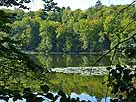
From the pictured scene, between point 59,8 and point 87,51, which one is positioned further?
point 87,51

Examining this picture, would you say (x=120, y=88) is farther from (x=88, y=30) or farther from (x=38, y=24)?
(x=38, y=24)

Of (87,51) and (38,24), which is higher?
(38,24)

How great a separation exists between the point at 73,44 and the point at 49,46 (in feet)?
20.4

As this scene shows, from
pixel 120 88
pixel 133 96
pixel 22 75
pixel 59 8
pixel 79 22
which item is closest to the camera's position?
pixel 133 96

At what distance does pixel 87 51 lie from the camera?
96250 millimetres

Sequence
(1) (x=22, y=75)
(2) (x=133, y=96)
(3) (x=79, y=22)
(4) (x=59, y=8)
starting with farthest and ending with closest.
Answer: (3) (x=79, y=22)
(4) (x=59, y=8)
(1) (x=22, y=75)
(2) (x=133, y=96)

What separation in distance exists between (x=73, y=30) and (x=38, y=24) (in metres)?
10.8

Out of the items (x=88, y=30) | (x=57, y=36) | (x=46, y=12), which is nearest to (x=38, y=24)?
(x=57, y=36)

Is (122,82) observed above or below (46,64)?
above

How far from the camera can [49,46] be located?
97000 mm

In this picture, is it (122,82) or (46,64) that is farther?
(46,64)

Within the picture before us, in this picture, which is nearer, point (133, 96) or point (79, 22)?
point (133, 96)

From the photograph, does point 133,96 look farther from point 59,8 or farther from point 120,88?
point 59,8

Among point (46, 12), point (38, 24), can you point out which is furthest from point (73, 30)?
point (46, 12)
